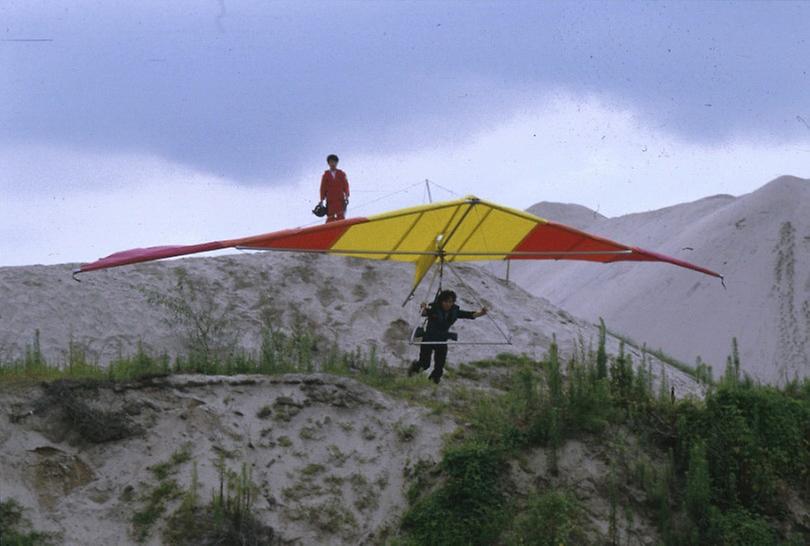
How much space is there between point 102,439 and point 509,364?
22.7 ft

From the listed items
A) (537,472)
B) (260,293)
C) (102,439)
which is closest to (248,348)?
(260,293)

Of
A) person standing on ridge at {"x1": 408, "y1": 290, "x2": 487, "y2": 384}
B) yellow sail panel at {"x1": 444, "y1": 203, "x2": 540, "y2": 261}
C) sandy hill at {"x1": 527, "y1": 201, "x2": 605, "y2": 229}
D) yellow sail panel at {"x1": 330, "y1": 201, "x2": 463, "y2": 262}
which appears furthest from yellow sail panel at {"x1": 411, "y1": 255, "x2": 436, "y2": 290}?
sandy hill at {"x1": 527, "y1": 201, "x2": 605, "y2": 229}

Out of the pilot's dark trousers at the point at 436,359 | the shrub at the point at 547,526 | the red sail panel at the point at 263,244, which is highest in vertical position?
the red sail panel at the point at 263,244

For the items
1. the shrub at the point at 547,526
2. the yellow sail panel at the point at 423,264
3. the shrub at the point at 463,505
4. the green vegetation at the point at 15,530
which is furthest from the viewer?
the yellow sail panel at the point at 423,264

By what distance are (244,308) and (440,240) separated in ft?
13.8

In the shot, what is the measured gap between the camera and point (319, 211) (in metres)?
17.5

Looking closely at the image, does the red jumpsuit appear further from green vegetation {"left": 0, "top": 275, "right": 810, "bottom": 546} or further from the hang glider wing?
green vegetation {"left": 0, "top": 275, "right": 810, "bottom": 546}

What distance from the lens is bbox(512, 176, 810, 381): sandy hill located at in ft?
85.7

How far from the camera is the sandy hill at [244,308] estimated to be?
53.6ft

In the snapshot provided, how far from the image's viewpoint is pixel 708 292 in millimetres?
28062

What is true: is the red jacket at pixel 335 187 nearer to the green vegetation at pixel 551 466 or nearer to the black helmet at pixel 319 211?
the black helmet at pixel 319 211

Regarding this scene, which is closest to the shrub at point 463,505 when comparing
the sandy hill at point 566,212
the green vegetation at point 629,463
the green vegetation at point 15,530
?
the green vegetation at point 629,463

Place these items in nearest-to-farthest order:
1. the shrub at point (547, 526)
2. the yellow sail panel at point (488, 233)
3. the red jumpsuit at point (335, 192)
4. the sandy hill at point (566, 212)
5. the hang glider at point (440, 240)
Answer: the shrub at point (547, 526) → the hang glider at point (440, 240) → the yellow sail panel at point (488, 233) → the red jumpsuit at point (335, 192) → the sandy hill at point (566, 212)

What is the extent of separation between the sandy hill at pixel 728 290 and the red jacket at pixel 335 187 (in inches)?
468
